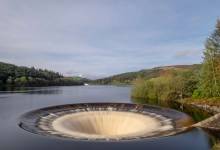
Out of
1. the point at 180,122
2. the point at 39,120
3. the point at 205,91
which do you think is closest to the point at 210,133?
the point at 180,122

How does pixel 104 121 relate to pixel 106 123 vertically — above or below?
above

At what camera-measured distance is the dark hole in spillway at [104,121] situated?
26.8 m

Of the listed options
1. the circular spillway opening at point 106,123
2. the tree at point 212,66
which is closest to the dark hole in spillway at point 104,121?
the circular spillway opening at point 106,123

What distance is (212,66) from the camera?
53094 millimetres

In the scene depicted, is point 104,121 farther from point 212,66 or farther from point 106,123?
point 212,66

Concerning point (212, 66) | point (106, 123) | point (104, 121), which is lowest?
point (106, 123)

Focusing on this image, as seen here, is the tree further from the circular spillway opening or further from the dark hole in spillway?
the circular spillway opening

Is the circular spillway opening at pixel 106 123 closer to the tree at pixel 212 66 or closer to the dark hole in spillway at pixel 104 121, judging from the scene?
the dark hole in spillway at pixel 104 121

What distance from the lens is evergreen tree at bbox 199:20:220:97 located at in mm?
52719

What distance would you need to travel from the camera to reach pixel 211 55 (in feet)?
176

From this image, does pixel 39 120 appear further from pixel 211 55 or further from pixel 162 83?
pixel 162 83

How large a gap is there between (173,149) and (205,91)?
36120mm

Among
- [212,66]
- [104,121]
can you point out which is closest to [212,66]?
[212,66]

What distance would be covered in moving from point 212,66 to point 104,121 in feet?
94.9
